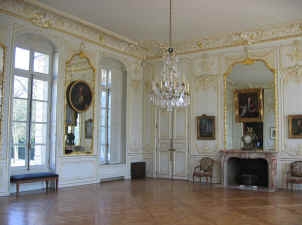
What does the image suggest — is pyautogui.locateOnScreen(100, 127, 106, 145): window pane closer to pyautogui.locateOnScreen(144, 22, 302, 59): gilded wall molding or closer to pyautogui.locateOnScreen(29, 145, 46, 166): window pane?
pyautogui.locateOnScreen(29, 145, 46, 166): window pane

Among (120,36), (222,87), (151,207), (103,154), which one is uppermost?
(120,36)

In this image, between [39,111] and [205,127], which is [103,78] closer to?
[39,111]

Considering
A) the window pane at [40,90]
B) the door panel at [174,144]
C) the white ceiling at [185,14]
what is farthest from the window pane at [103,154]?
the white ceiling at [185,14]

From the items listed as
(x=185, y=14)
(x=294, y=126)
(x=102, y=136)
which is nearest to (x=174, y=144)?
(x=102, y=136)

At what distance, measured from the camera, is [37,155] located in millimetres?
8477

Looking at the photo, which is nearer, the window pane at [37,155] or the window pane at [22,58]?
the window pane at [22,58]

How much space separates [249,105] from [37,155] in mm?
5874

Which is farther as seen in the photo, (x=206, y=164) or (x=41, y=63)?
(x=206, y=164)

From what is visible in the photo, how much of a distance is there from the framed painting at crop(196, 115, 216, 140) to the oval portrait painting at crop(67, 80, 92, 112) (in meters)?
3.40

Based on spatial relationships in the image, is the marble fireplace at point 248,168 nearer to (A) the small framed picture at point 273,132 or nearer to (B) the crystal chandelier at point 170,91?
(A) the small framed picture at point 273,132

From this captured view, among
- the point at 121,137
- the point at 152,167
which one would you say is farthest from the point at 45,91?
the point at 152,167

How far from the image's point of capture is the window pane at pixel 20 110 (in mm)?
8047

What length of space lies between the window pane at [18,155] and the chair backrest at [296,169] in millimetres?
6700

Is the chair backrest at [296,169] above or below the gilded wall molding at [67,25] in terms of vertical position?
below
